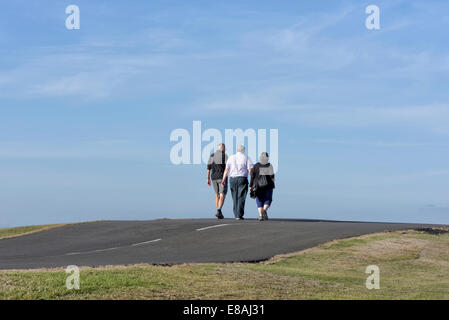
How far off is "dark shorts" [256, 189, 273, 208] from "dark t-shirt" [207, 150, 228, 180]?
5.73ft

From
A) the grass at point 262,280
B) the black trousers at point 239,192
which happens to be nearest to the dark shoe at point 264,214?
the black trousers at point 239,192

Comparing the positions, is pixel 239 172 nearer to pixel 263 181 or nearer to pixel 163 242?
pixel 263 181

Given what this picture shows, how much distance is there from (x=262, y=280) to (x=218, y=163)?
11616 mm

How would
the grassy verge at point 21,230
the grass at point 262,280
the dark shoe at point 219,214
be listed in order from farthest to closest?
the grassy verge at point 21,230
the dark shoe at point 219,214
the grass at point 262,280

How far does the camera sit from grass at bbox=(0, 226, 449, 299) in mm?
11672

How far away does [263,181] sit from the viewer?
76.7ft


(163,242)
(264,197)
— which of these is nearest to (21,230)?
(163,242)

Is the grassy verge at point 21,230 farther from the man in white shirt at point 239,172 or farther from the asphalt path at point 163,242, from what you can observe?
the man in white shirt at point 239,172

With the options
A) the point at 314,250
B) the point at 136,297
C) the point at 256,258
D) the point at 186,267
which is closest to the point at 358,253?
the point at 314,250

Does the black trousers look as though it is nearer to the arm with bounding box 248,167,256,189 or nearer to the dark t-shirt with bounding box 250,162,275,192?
the arm with bounding box 248,167,256,189

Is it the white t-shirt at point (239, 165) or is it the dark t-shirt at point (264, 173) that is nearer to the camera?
the dark t-shirt at point (264, 173)

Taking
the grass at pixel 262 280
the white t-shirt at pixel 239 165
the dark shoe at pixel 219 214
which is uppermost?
the white t-shirt at pixel 239 165

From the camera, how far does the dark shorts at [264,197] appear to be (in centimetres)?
2358
